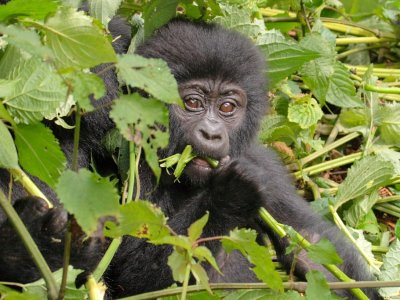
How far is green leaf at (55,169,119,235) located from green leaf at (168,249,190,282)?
0.75 feet

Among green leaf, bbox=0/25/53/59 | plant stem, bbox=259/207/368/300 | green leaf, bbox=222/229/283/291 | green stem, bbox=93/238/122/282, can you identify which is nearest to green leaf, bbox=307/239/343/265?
green leaf, bbox=222/229/283/291

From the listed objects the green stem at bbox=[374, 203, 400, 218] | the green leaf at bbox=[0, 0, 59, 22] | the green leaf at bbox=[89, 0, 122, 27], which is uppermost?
the green leaf at bbox=[0, 0, 59, 22]

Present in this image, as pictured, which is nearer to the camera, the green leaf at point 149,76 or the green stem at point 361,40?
the green leaf at point 149,76

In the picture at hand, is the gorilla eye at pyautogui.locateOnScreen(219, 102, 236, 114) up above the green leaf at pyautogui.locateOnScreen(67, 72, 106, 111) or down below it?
below

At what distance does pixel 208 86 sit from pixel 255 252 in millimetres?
1298

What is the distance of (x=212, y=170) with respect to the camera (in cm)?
298

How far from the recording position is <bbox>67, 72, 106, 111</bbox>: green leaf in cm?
169

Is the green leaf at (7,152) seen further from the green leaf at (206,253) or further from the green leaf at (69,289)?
the green leaf at (206,253)

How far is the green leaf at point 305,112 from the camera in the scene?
3.68 metres

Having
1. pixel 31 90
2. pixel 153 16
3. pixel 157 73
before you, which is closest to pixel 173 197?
pixel 153 16

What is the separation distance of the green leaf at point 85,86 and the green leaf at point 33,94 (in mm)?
424

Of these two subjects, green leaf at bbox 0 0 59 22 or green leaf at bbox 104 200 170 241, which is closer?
green leaf at bbox 104 200 170 241

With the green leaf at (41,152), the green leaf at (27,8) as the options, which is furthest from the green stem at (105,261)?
the green leaf at (27,8)

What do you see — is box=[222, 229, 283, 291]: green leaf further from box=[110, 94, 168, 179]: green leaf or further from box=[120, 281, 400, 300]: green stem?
box=[110, 94, 168, 179]: green leaf
